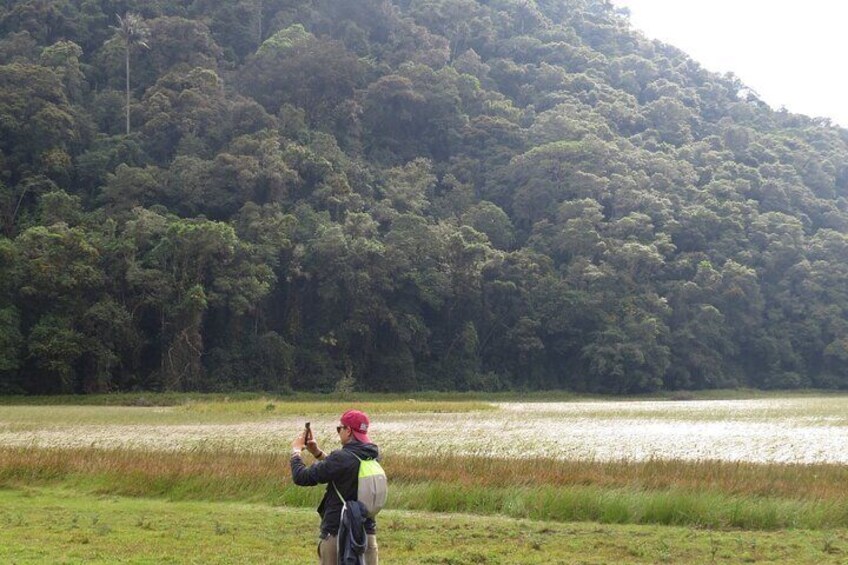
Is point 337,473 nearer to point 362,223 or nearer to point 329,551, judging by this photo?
point 329,551

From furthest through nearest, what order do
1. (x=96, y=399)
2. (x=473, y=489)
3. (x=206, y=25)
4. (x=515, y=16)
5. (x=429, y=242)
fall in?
(x=515, y=16) < (x=206, y=25) < (x=429, y=242) < (x=96, y=399) < (x=473, y=489)

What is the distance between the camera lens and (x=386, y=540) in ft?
32.3

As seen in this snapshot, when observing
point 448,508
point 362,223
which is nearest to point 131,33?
point 362,223

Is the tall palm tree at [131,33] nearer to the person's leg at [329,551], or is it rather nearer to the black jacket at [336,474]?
the black jacket at [336,474]

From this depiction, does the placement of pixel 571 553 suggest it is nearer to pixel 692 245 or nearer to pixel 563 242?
pixel 563 242

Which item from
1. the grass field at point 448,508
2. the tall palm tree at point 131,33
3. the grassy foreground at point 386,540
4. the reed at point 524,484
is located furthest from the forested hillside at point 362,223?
the grassy foreground at point 386,540

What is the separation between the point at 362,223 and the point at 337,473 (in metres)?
53.2

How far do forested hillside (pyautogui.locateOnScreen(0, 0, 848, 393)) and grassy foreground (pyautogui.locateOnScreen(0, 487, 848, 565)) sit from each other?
37.5 metres

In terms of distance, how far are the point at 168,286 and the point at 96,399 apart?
815cm

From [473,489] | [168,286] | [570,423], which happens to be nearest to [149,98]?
[168,286]

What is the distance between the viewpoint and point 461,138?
80562mm

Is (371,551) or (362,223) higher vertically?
(362,223)

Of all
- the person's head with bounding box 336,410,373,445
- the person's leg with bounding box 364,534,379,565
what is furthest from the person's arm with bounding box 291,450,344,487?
the person's leg with bounding box 364,534,379,565

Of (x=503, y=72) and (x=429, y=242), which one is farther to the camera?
(x=503, y=72)
